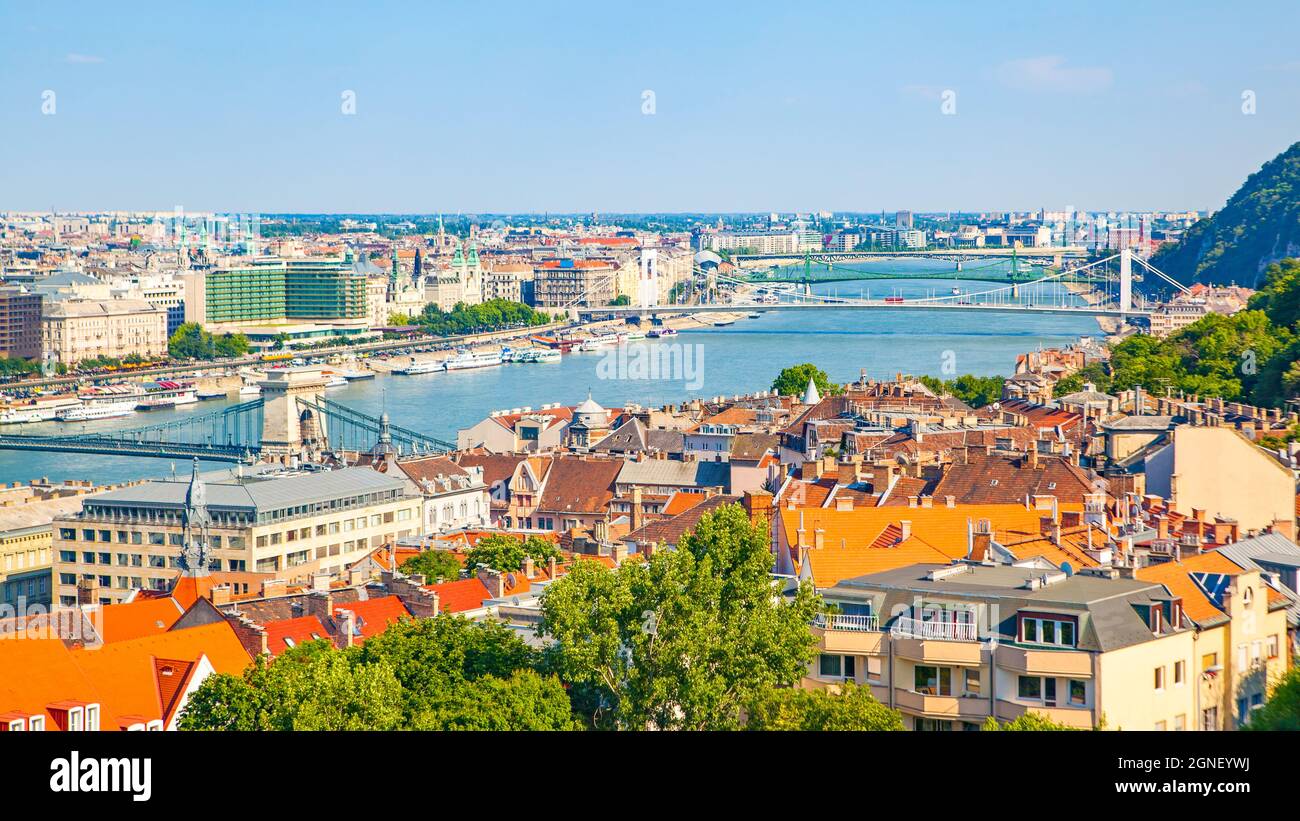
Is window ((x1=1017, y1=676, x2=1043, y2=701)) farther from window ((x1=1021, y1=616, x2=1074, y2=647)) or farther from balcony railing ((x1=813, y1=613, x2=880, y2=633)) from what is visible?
balcony railing ((x1=813, y1=613, x2=880, y2=633))

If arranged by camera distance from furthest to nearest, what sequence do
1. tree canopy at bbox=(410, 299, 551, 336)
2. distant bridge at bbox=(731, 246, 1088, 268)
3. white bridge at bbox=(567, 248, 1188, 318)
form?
distant bridge at bbox=(731, 246, 1088, 268), tree canopy at bbox=(410, 299, 551, 336), white bridge at bbox=(567, 248, 1188, 318)

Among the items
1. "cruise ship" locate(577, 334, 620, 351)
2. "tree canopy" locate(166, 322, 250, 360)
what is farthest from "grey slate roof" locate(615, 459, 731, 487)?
"cruise ship" locate(577, 334, 620, 351)

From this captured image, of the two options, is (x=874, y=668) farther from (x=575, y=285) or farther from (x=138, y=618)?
(x=575, y=285)

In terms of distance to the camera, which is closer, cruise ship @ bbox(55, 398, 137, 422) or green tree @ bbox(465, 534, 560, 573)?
green tree @ bbox(465, 534, 560, 573)

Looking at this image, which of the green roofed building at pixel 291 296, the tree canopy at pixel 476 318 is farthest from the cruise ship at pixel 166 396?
the tree canopy at pixel 476 318

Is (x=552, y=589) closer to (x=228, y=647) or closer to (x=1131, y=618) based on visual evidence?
(x=1131, y=618)
